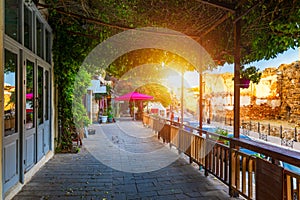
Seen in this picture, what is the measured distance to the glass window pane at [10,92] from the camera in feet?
9.12

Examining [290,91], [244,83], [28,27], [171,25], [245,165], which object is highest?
[171,25]

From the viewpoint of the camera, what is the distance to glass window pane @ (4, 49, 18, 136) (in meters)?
2.78

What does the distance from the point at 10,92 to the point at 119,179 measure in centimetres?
204

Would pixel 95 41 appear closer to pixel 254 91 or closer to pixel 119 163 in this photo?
pixel 119 163

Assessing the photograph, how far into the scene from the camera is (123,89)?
18734mm

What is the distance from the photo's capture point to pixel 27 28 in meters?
3.67

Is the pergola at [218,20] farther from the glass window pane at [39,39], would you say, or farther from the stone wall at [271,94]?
the stone wall at [271,94]

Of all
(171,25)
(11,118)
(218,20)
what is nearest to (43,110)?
(11,118)

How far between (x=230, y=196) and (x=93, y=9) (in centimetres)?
392

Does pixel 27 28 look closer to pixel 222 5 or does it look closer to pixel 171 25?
pixel 171 25

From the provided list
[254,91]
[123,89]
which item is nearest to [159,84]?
[123,89]

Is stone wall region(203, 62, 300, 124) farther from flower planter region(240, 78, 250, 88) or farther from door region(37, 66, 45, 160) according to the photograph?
door region(37, 66, 45, 160)

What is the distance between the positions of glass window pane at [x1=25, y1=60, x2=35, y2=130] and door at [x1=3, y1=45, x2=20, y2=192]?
1.74 ft

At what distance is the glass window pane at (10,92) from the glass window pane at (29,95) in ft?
1.87
